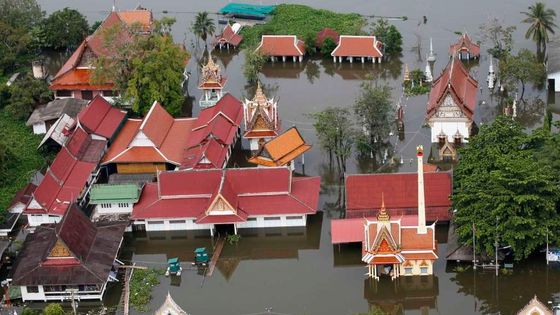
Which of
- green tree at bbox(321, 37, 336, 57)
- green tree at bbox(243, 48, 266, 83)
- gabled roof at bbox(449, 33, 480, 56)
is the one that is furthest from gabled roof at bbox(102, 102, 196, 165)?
gabled roof at bbox(449, 33, 480, 56)

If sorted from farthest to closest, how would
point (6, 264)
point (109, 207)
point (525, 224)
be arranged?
point (109, 207), point (6, 264), point (525, 224)

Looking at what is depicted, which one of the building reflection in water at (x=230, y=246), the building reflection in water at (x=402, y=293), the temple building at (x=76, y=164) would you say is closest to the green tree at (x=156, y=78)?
the temple building at (x=76, y=164)

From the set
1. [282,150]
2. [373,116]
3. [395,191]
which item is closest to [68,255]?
[282,150]

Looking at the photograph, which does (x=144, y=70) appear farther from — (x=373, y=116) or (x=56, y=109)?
(x=373, y=116)

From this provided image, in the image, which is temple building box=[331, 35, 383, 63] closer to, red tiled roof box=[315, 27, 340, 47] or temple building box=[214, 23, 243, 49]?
red tiled roof box=[315, 27, 340, 47]

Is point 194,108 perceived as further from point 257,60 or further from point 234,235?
point 234,235

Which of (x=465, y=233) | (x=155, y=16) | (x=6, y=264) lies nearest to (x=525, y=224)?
(x=465, y=233)
